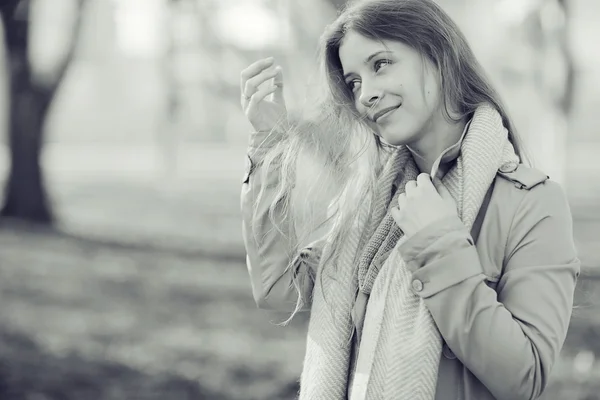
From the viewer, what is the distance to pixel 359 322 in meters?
1.96

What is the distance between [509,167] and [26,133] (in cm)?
1017

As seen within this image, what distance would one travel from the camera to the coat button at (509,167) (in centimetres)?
184

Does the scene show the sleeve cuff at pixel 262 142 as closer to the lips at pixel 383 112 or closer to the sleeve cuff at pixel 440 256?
the lips at pixel 383 112

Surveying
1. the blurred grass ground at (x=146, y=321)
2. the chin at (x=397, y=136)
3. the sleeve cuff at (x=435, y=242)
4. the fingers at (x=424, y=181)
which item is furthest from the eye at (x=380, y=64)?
the blurred grass ground at (x=146, y=321)

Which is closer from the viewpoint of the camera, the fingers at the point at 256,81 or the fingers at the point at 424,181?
the fingers at the point at 424,181

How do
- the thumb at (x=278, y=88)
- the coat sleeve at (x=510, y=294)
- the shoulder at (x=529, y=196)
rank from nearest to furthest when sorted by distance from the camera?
the coat sleeve at (x=510, y=294)
the shoulder at (x=529, y=196)
the thumb at (x=278, y=88)

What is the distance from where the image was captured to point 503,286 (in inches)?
69.2

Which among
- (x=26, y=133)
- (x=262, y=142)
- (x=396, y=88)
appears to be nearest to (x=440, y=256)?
(x=396, y=88)

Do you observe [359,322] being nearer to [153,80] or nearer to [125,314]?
[125,314]

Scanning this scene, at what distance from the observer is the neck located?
77.9 inches

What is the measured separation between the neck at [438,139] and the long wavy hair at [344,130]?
0.09 ft

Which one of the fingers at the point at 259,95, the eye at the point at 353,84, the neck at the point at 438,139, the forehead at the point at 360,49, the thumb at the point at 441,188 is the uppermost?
the forehead at the point at 360,49

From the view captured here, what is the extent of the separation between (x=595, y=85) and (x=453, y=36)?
18.5m

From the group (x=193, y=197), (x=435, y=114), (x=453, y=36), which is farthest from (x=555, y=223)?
(x=193, y=197)
